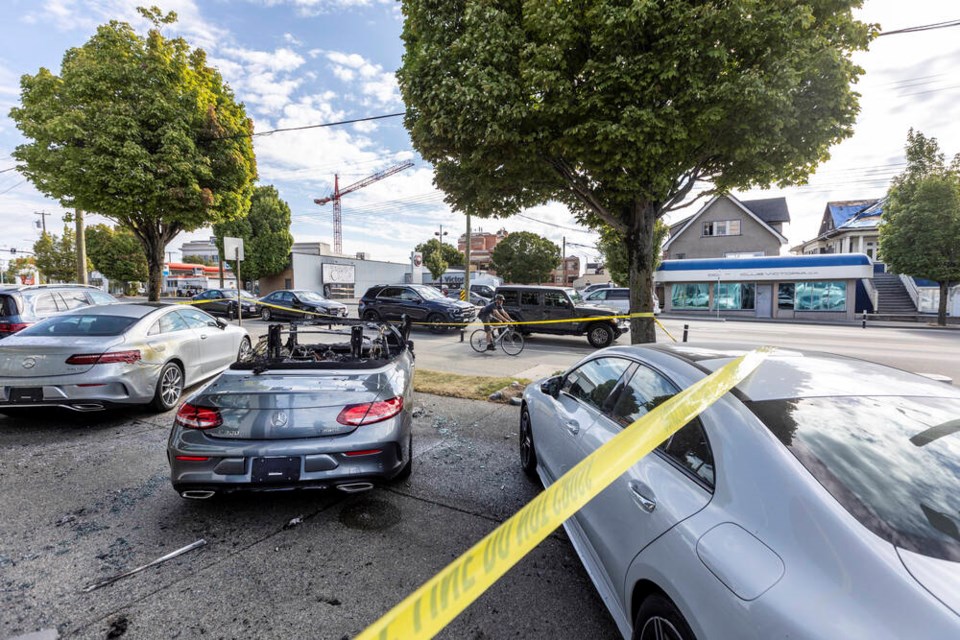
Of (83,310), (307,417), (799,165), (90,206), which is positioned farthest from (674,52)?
(90,206)

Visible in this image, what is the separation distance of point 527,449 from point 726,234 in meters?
36.7

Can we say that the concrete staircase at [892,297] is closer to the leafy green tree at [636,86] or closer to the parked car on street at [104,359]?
the leafy green tree at [636,86]

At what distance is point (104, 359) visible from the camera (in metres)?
A: 5.15

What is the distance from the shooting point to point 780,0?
4875 millimetres

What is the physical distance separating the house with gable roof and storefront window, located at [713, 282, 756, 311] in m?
4.92

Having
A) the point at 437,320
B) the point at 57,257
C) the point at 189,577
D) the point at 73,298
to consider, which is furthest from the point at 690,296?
the point at 57,257

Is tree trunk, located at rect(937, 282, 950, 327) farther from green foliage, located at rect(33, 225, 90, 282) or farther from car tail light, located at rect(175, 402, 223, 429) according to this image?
green foliage, located at rect(33, 225, 90, 282)

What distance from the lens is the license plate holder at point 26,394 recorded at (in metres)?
4.95

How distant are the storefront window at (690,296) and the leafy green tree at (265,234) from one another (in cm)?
3008

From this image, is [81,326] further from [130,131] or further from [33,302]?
[130,131]

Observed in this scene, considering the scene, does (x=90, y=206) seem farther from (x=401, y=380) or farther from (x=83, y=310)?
(x=401, y=380)

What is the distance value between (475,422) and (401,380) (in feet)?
6.88


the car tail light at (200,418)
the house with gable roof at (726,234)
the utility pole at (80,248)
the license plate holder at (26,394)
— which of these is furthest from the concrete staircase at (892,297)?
the utility pole at (80,248)

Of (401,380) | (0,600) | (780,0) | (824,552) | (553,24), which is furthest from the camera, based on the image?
(553,24)
